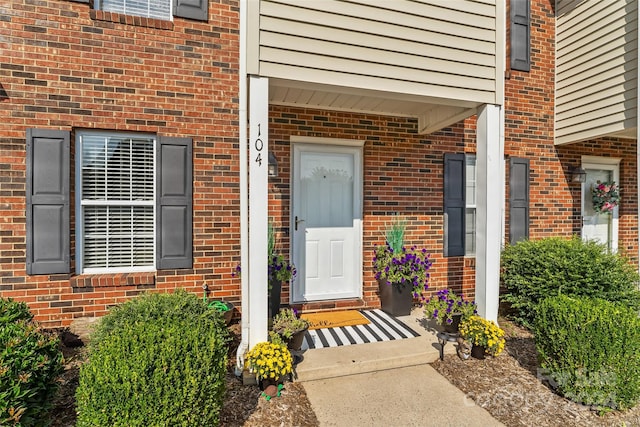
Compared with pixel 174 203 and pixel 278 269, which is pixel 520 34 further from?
pixel 174 203

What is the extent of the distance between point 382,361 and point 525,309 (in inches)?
83.3

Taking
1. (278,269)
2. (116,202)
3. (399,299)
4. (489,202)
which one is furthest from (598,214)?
(116,202)

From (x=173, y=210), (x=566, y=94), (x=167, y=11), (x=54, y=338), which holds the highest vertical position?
(x=167, y=11)

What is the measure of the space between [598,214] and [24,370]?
735cm

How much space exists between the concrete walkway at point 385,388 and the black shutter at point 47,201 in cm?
272

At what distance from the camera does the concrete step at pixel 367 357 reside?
2.91 metres

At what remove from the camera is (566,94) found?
5.04 meters

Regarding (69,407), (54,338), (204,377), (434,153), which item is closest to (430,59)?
(434,153)

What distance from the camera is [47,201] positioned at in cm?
337

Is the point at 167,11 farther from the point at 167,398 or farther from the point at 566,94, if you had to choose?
the point at 566,94

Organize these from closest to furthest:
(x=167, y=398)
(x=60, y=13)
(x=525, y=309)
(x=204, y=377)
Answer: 1. (x=167, y=398)
2. (x=204, y=377)
3. (x=60, y=13)
4. (x=525, y=309)

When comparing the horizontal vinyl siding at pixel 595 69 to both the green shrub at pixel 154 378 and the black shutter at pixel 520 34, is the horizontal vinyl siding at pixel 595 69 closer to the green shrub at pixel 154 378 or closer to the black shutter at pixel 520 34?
the black shutter at pixel 520 34

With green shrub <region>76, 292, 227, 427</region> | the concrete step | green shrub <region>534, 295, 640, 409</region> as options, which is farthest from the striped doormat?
green shrub <region>76, 292, 227, 427</region>

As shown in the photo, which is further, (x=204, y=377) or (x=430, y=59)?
(x=430, y=59)
